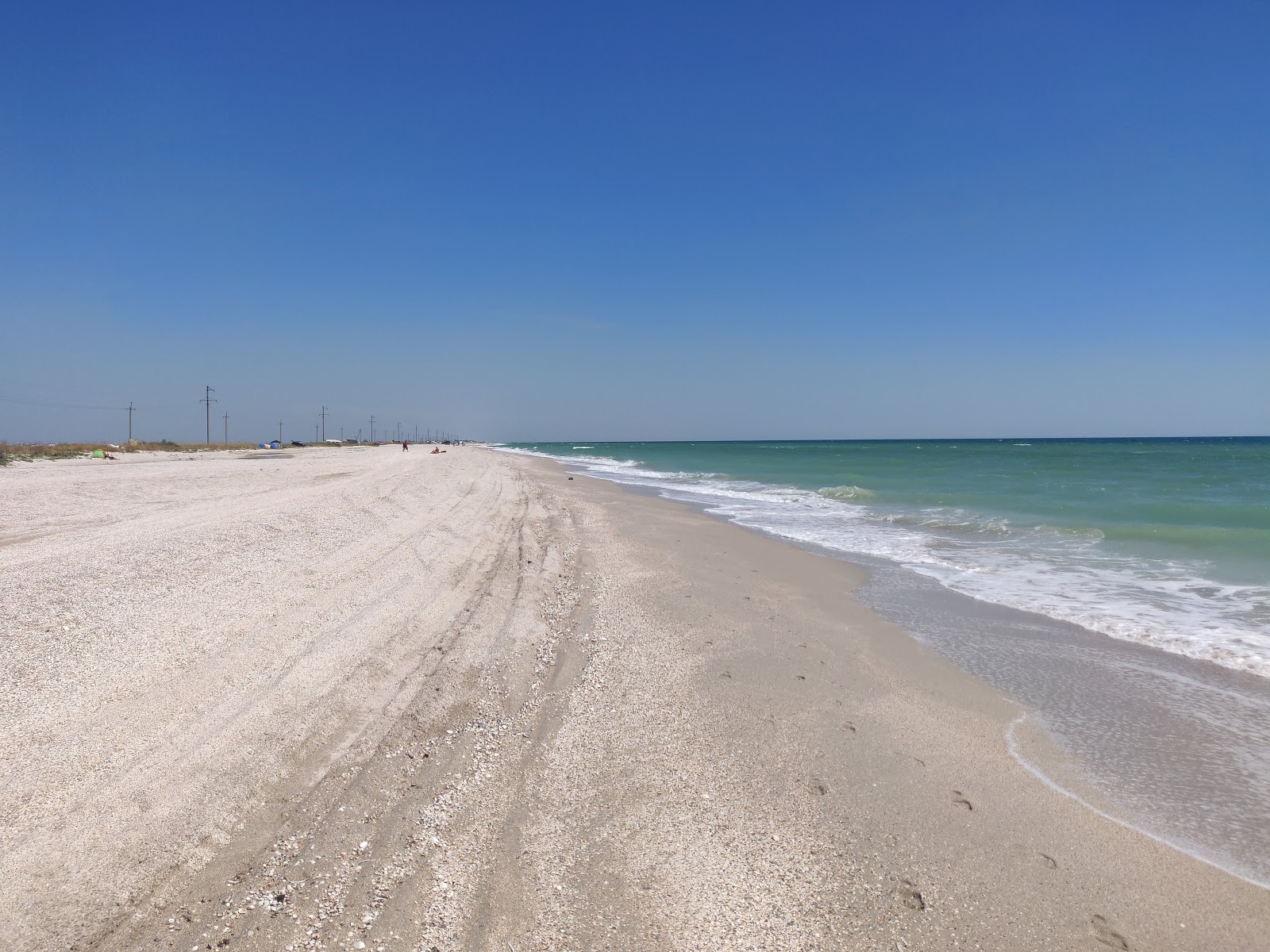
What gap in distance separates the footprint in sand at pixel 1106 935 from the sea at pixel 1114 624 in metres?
0.97

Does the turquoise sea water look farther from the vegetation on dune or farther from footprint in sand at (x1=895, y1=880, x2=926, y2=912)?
the vegetation on dune

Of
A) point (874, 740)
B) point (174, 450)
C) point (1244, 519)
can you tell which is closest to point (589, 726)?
A: point (874, 740)

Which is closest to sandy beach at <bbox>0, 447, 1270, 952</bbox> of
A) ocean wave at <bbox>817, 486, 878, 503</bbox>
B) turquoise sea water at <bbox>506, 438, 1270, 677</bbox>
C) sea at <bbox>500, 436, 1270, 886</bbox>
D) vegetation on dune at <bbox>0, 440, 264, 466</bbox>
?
sea at <bbox>500, 436, 1270, 886</bbox>

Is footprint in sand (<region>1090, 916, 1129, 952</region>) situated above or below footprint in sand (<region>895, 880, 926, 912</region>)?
below

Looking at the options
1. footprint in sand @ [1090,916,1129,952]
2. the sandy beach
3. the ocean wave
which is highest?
the ocean wave

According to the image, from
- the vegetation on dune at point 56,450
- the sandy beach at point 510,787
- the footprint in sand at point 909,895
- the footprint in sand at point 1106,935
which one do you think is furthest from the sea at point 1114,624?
the vegetation on dune at point 56,450

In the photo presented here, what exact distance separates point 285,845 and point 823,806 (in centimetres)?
274

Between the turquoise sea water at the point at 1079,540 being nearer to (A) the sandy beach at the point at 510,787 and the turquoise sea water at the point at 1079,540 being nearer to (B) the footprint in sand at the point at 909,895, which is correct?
(A) the sandy beach at the point at 510,787

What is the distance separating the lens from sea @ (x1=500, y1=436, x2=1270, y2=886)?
12.8 feet

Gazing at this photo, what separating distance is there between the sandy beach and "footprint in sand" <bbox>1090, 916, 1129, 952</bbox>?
1 centimetres

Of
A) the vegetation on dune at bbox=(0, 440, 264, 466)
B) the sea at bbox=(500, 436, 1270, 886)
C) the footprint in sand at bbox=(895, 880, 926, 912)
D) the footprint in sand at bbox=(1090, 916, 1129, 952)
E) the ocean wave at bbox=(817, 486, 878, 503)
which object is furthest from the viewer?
the vegetation on dune at bbox=(0, 440, 264, 466)

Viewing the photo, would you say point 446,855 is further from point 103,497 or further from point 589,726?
point 103,497

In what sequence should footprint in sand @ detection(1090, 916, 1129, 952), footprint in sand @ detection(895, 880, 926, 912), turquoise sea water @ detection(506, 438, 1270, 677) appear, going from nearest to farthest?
footprint in sand @ detection(1090, 916, 1129, 952) < footprint in sand @ detection(895, 880, 926, 912) < turquoise sea water @ detection(506, 438, 1270, 677)

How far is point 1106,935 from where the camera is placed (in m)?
2.71
